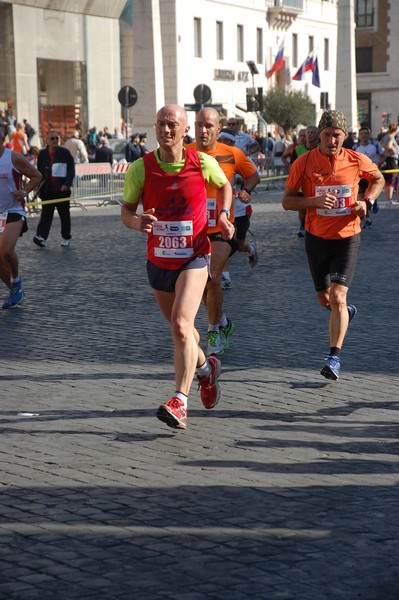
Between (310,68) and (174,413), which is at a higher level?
(310,68)

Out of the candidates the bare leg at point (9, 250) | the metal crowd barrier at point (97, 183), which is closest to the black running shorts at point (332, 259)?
the bare leg at point (9, 250)

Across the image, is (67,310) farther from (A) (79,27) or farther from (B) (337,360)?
(A) (79,27)

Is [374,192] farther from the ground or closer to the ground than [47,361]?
farther from the ground

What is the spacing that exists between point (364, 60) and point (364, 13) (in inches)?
133

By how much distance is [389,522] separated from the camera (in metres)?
5.17

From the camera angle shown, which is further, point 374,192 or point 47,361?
point 47,361

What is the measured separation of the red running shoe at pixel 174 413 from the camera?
6789 millimetres

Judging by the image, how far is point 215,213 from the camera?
31.3 feet

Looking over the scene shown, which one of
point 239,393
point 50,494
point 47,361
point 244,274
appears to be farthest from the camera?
point 244,274

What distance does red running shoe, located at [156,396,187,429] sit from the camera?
6.79 meters

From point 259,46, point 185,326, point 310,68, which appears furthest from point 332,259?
point 259,46

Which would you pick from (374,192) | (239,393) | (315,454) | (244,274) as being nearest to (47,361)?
(239,393)

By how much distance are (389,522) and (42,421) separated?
8.72ft

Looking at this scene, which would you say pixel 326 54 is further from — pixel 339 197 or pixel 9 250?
pixel 339 197
